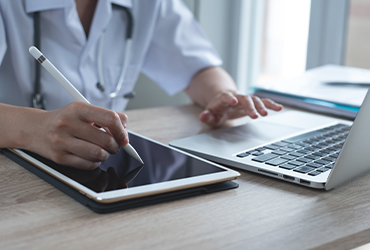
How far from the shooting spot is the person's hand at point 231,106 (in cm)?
87

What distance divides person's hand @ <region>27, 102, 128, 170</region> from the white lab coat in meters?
0.43

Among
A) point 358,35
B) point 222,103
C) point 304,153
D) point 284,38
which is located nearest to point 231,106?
point 222,103

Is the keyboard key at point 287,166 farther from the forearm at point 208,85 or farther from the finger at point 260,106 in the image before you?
the forearm at point 208,85

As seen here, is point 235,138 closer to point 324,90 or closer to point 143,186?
point 143,186

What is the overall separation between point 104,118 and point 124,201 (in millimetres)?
125

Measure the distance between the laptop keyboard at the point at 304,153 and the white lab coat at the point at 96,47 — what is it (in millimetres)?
542

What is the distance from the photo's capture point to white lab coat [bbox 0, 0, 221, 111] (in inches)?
39.8

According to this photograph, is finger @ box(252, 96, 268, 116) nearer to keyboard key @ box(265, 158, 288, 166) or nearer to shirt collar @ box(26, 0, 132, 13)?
keyboard key @ box(265, 158, 288, 166)

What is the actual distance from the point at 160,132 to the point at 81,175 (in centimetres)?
31

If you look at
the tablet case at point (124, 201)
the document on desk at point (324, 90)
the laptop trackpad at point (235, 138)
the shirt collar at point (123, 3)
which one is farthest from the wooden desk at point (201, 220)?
the shirt collar at point (123, 3)

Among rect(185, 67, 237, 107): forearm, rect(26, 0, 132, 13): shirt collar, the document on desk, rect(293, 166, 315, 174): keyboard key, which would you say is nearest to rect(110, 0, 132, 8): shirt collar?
rect(26, 0, 132, 13): shirt collar

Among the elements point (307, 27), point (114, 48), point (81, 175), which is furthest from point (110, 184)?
point (307, 27)

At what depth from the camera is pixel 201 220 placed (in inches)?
18.3

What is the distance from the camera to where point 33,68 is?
106 cm
